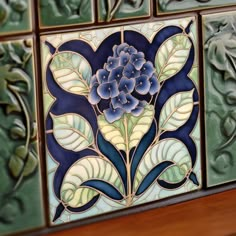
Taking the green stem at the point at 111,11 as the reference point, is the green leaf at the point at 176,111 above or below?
below

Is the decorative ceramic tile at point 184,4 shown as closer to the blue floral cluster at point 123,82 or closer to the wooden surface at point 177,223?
the blue floral cluster at point 123,82

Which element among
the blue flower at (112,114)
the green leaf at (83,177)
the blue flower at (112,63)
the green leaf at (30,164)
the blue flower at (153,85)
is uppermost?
the blue flower at (112,63)

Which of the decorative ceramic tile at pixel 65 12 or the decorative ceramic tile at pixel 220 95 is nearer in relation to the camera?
the decorative ceramic tile at pixel 65 12

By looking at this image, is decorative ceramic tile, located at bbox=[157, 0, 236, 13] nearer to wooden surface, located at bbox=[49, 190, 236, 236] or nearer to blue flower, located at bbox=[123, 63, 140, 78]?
blue flower, located at bbox=[123, 63, 140, 78]

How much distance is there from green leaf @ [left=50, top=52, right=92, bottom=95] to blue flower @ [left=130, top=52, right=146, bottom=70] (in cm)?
6

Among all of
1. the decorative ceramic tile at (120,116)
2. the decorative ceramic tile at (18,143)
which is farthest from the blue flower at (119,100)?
the decorative ceramic tile at (18,143)

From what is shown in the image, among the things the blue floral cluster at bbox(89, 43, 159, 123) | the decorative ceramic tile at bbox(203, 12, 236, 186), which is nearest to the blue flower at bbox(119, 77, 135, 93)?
the blue floral cluster at bbox(89, 43, 159, 123)

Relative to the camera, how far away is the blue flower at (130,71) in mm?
922

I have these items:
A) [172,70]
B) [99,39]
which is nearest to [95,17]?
[99,39]

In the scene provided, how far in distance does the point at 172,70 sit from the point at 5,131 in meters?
0.23

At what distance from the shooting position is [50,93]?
34.6 inches

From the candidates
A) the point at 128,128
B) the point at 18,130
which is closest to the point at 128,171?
the point at 128,128

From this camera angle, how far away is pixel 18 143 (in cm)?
87

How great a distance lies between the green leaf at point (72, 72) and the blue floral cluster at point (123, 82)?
1 cm
